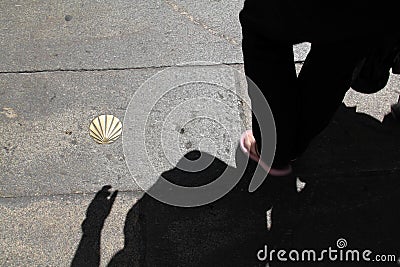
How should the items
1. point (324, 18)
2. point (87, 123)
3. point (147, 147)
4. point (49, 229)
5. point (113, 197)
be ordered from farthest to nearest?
point (87, 123), point (147, 147), point (113, 197), point (49, 229), point (324, 18)

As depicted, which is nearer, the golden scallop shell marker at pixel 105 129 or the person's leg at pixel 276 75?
the person's leg at pixel 276 75

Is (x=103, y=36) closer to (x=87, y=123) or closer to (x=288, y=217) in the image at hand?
(x=87, y=123)

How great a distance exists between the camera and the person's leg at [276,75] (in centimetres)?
212

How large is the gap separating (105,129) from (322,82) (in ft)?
4.10

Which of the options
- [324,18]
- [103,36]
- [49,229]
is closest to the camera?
[324,18]

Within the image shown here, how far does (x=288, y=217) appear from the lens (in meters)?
2.62

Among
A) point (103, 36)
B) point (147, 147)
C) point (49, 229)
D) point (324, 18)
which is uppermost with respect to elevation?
point (324, 18)

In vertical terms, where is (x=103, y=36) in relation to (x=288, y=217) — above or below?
above

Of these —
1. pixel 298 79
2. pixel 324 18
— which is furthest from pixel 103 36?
pixel 324 18

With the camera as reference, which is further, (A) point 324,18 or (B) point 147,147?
(B) point 147,147

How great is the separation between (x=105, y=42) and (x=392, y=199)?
6.49ft

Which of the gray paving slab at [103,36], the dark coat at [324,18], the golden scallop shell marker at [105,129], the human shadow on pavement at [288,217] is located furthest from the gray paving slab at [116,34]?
the dark coat at [324,18]

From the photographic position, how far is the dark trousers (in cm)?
209

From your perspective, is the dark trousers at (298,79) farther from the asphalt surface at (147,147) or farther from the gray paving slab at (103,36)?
the gray paving slab at (103,36)
